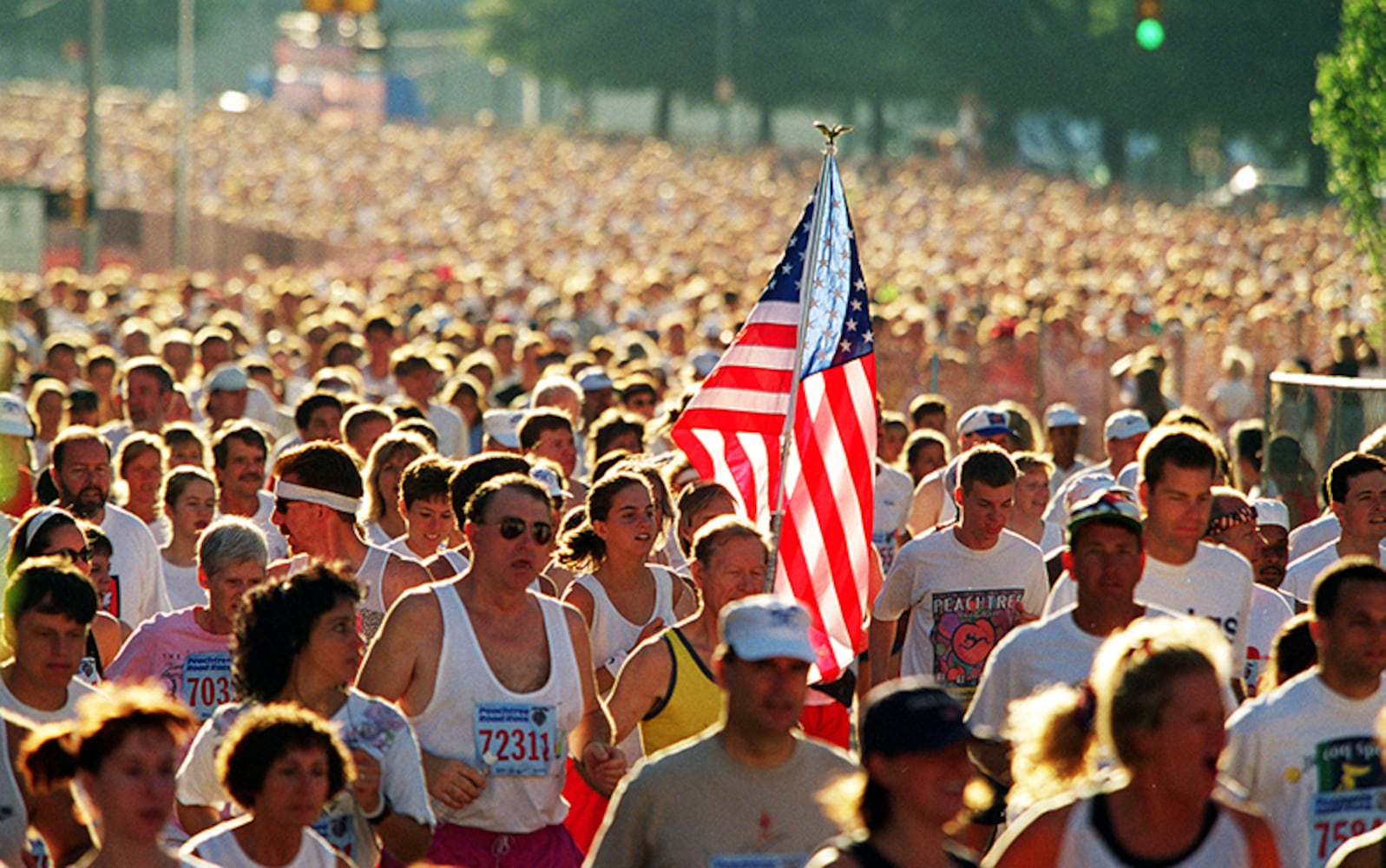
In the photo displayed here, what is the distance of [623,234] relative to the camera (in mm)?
47812

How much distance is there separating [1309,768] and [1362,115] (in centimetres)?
1531

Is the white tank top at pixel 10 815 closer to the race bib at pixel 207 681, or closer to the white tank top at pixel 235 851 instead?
the white tank top at pixel 235 851

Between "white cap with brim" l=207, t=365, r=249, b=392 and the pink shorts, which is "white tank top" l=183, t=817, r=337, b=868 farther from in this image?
"white cap with brim" l=207, t=365, r=249, b=392

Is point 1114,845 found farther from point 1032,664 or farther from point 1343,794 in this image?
point 1032,664

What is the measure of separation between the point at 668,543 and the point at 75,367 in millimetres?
7307

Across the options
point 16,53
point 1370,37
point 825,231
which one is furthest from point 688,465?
point 16,53

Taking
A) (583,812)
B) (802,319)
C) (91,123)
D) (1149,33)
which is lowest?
(583,812)

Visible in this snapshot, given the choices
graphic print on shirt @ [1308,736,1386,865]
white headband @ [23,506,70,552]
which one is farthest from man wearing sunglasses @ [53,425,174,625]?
graphic print on shirt @ [1308,736,1386,865]

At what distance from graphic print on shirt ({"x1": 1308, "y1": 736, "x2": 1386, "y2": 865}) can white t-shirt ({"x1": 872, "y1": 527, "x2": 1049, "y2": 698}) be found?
285cm

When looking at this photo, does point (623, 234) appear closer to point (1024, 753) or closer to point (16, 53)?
point (1024, 753)

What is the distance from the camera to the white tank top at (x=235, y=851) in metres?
5.45

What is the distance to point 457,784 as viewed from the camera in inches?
263

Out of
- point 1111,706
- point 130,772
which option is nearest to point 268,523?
point 130,772

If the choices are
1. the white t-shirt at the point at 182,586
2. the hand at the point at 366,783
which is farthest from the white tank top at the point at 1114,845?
the white t-shirt at the point at 182,586
